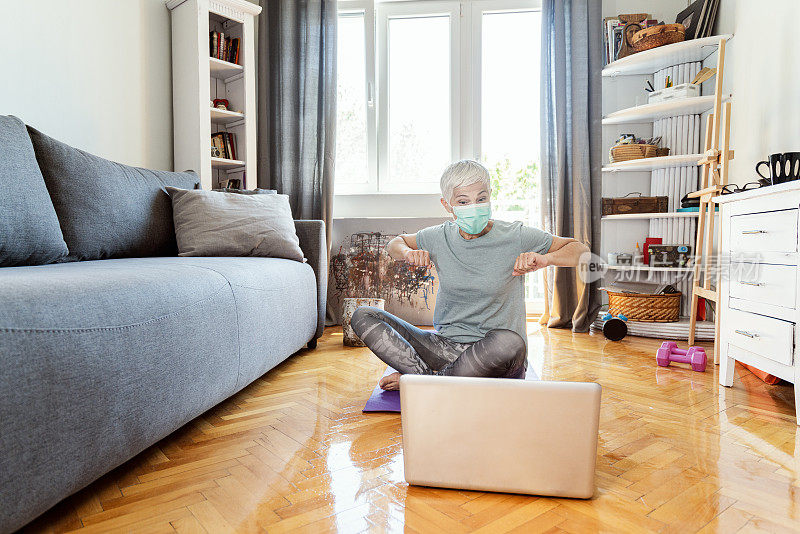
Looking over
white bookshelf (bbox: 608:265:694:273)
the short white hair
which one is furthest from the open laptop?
white bookshelf (bbox: 608:265:694:273)

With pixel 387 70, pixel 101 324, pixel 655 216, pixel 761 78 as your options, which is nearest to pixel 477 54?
pixel 387 70

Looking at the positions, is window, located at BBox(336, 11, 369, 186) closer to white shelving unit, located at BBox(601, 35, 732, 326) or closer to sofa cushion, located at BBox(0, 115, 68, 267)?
white shelving unit, located at BBox(601, 35, 732, 326)

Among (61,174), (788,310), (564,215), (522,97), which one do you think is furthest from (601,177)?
(61,174)

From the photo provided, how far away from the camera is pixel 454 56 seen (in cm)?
362

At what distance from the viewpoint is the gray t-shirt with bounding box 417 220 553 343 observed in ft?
5.14

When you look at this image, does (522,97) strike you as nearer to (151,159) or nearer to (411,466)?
(151,159)

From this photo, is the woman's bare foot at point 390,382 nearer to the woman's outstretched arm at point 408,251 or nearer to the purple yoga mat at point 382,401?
the purple yoga mat at point 382,401

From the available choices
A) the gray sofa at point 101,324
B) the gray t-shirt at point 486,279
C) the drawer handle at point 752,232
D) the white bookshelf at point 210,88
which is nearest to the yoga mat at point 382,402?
the gray t-shirt at point 486,279

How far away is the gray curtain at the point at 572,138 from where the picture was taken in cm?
328

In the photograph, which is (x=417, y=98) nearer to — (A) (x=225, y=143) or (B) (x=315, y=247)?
(A) (x=225, y=143)

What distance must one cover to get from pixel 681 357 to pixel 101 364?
2.19 metres

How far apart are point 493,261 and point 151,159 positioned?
7.45 ft

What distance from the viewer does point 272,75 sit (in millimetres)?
3553

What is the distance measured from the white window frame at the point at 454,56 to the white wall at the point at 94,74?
1249 mm
